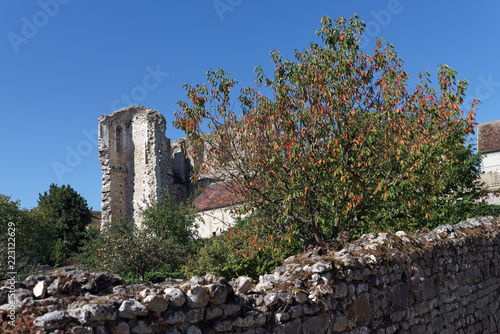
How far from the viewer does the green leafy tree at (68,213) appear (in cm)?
3638

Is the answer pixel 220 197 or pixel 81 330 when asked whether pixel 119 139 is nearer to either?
pixel 220 197

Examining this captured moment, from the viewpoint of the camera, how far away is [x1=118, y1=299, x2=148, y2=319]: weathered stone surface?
3095 millimetres

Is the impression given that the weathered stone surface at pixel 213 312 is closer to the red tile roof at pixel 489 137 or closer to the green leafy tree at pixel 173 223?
the green leafy tree at pixel 173 223

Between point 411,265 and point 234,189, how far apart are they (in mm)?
4409

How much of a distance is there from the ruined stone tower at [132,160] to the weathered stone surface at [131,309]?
3121cm

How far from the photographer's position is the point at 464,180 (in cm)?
2008

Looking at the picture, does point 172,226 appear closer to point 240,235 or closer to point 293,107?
point 240,235

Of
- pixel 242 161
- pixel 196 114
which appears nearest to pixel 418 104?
pixel 242 161

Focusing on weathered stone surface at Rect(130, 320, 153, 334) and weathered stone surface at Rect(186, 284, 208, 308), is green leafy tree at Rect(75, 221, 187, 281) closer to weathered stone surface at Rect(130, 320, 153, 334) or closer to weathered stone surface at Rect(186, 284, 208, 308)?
weathered stone surface at Rect(186, 284, 208, 308)

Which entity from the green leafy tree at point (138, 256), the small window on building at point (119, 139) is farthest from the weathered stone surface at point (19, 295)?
the small window on building at point (119, 139)

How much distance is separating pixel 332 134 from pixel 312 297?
4.91 metres

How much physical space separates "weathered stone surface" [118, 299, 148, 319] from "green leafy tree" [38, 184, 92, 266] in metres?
34.9

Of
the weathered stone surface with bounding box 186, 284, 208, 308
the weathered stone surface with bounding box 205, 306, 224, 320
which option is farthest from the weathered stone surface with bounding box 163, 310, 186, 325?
the weathered stone surface with bounding box 205, 306, 224, 320

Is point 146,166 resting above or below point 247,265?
above
